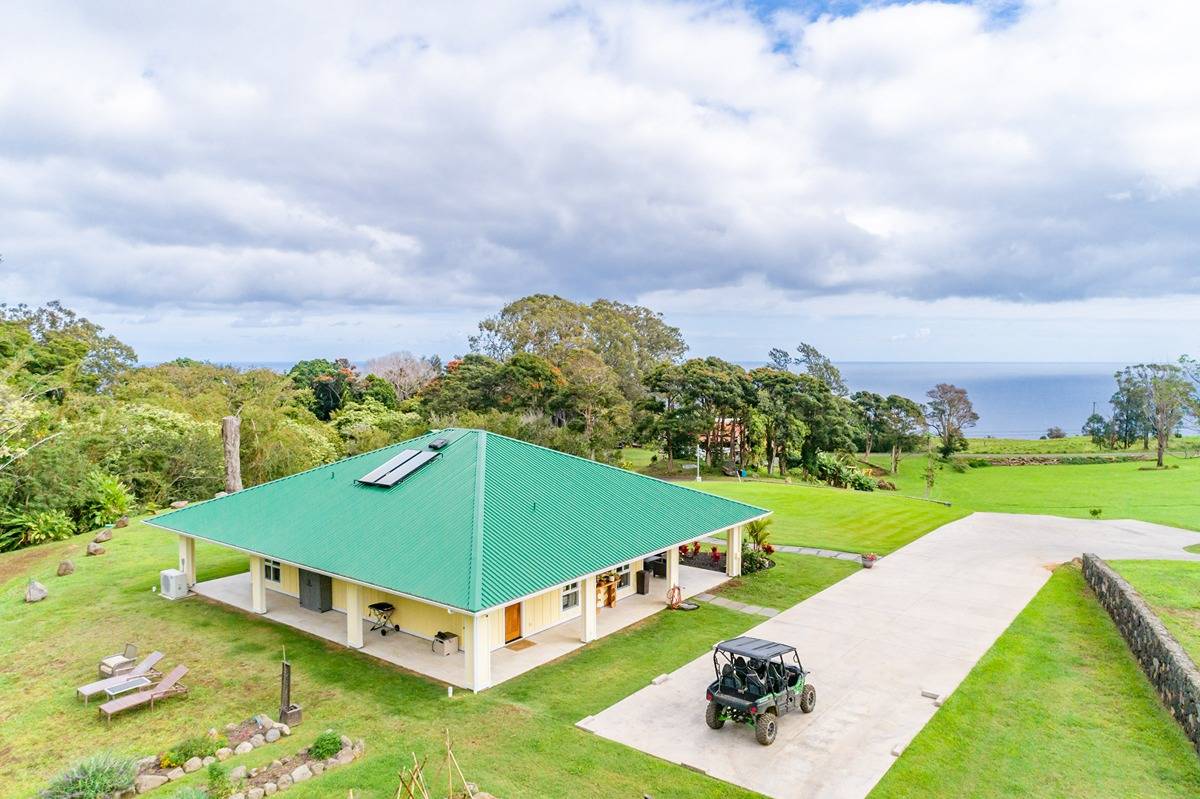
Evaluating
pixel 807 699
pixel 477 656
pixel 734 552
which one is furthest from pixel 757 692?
pixel 734 552

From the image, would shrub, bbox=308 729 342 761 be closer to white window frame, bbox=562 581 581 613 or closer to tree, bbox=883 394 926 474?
white window frame, bbox=562 581 581 613

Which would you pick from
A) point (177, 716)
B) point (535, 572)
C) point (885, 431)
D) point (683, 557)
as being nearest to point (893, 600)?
point (683, 557)

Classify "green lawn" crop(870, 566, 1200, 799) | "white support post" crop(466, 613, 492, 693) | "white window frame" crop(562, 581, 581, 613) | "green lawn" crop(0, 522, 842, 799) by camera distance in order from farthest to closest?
"white window frame" crop(562, 581, 581, 613), "white support post" crop(466, 613, 492, 693), "green lawn" crop(0, 522, 842, 799), "green lawn" crop(870, 566, 1200, 799)

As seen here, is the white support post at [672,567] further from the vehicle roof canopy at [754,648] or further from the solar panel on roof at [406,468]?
the solar panel on roof at [406,468]

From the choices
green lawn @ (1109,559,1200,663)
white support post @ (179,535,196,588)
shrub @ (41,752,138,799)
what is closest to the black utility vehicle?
green lawn @ (1109,559,1200,663)

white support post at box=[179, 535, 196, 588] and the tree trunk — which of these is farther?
the tree trunk

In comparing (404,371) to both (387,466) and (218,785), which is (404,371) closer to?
(387,466)
